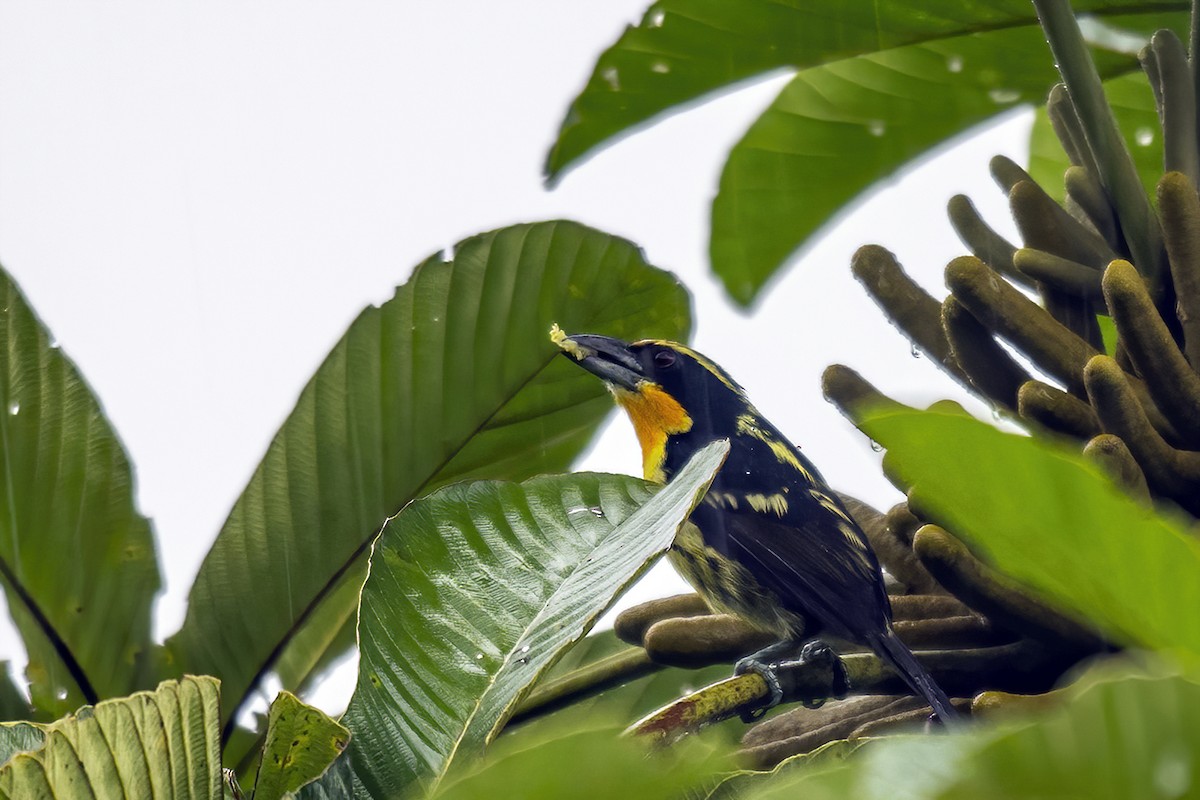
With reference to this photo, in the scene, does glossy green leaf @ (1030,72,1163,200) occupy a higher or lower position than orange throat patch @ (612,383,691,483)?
higher

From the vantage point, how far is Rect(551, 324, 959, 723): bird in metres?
2.34

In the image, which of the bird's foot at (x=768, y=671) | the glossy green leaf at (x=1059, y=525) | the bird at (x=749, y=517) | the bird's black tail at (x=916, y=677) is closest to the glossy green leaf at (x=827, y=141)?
the bird at (x=749, y=517)

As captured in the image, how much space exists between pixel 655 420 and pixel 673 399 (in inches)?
2.6

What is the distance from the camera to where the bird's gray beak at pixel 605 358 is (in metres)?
1.99

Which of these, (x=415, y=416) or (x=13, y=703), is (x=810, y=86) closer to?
(x=415, y=416)

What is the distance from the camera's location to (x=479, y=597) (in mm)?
1086

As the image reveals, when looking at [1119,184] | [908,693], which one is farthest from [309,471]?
[1119,184]

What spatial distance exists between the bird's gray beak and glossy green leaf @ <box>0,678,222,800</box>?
1119 mm

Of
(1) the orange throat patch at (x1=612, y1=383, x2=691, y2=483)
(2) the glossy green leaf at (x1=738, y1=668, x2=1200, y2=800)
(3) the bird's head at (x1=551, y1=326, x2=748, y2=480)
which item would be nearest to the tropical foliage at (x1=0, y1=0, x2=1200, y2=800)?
(2) the glossy green leaf at (x1=738, y1=668, x2=1200, y2=800)

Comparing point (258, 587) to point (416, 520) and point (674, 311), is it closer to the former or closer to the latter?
point (416, 520)

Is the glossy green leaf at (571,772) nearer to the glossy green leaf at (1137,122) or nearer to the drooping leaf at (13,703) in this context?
the drooping leaf at (13,703)

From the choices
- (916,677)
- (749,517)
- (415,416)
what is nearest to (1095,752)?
(916,677)

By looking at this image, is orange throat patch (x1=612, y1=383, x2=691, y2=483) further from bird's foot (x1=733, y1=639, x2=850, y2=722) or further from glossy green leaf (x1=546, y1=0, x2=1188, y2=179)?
bird's foot (x1=733, y1=639, x2=850, y2=722)

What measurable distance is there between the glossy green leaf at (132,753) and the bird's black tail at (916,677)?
860 millimetres
